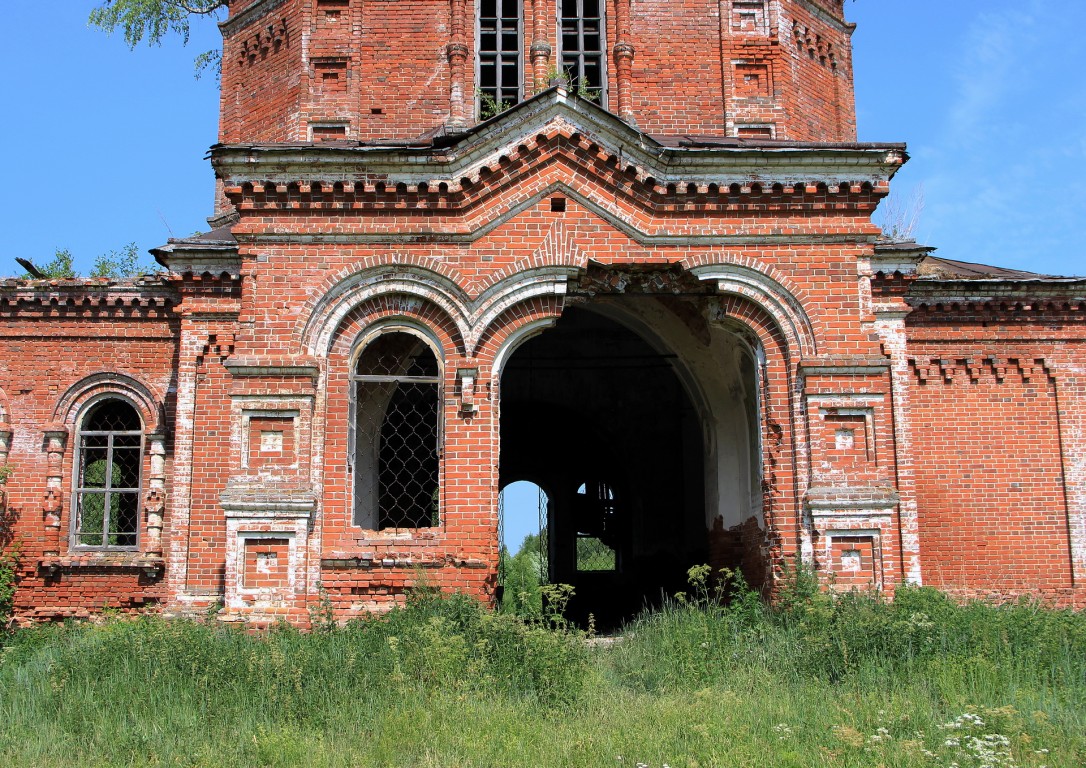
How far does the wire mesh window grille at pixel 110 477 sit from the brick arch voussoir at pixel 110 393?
0.55ft

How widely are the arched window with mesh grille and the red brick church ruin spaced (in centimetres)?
6

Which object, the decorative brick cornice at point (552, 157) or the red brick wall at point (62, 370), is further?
the red brick wall at point (62, 370)

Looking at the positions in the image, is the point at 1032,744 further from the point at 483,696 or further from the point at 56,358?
the point at 56,358

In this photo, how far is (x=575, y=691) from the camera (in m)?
8.52

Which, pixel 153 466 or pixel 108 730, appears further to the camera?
pixel 153 466

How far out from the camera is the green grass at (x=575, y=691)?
23.9 ft

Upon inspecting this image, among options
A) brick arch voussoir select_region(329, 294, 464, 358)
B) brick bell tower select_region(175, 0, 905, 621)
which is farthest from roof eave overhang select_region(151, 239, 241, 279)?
brick arch voussoir select_region(329, 294, 464, 358)

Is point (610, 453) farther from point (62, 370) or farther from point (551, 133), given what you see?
point (62, 370)

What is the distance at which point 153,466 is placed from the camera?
527 inches

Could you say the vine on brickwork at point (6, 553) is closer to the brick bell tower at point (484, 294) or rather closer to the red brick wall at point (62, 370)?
the red brick wall at point (62, 370)

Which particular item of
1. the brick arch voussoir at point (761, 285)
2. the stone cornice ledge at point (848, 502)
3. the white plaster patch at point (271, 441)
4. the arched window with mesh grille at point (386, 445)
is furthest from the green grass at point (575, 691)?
the brick arch voussoir at point (761, 285)

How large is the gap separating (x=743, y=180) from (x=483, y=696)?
607cm

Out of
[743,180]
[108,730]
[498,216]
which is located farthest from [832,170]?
[108,730]

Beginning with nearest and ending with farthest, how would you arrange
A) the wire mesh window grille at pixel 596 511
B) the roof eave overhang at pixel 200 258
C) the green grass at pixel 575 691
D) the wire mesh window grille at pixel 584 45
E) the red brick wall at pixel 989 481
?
1. the green grass at pixel 575 691
2. the roof eave overhang at pixel 200 258
3. the red brick wall at pixel 989 481
4. the wire mesh window grille at pixel 584 45
5. the wire mesh window grille at pixel 596 511
